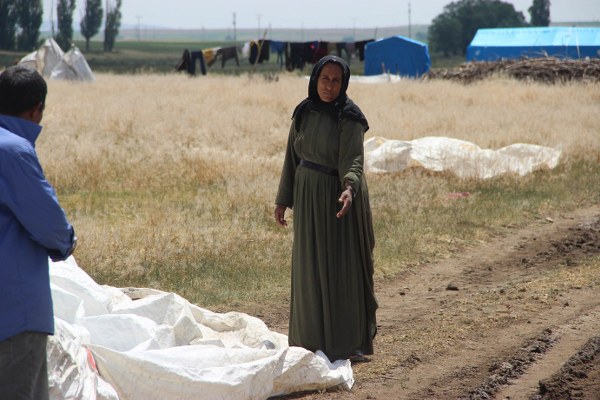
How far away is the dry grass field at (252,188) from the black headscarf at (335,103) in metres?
1.40

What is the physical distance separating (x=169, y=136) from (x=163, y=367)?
10.5 metres

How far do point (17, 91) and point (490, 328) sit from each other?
3649mm

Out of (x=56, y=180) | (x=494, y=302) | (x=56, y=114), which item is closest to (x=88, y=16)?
(x=56, y=114)

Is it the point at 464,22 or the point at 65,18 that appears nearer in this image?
the point at 65,18

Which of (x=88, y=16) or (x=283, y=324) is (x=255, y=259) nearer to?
(x=283, y=324)

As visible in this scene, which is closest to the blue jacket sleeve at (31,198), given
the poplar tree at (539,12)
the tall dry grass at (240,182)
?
the tall dry grass at (240,182)

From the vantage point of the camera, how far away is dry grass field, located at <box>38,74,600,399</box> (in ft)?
22.9

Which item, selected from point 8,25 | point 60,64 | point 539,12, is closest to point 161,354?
point 60,64

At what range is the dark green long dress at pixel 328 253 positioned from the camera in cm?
493

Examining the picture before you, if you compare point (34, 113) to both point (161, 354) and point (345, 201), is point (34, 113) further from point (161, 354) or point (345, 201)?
point (345, 201)

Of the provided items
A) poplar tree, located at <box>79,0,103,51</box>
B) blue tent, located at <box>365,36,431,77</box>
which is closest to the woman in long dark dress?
blue tent, located at <box>365,36,431,77</box>

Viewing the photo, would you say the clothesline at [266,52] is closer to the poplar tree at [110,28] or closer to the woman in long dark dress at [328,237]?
the woman in long dark dress at [328,237]

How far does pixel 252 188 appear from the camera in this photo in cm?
1003

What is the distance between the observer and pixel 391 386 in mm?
4699
